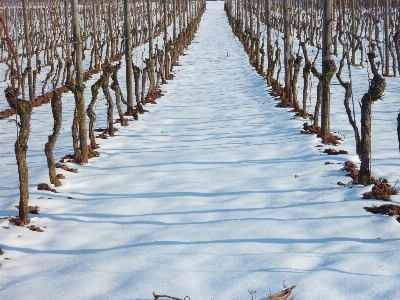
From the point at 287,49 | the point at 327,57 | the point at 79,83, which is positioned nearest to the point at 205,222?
the point at 79,83

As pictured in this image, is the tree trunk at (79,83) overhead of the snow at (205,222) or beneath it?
overhead

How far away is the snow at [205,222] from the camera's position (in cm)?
328

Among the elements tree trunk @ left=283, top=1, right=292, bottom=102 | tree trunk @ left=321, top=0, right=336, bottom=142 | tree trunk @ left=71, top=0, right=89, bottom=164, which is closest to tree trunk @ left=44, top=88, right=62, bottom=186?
tree trunk @ left=71, top=0, right=89, bottom=164

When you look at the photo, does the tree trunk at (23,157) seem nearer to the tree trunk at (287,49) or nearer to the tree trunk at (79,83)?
the tree trunk at (79,83)

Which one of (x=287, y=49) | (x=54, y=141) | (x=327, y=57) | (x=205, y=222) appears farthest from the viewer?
(x=287, y=49)

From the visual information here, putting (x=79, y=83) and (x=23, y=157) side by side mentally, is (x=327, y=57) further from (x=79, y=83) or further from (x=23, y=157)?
(x=23, y=157)

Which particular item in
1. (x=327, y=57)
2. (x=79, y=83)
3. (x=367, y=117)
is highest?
(x=327, y=57)

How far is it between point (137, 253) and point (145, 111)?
6440 mm

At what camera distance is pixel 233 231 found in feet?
13.4

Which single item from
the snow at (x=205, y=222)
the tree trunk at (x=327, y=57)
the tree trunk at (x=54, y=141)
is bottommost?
the snow at (x=205, y=222)

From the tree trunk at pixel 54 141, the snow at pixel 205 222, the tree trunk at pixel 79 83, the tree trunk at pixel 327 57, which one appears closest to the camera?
the snow at pixel 205 222

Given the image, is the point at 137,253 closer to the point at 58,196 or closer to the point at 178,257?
the point at 178,257

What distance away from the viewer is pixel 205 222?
432 centimetres

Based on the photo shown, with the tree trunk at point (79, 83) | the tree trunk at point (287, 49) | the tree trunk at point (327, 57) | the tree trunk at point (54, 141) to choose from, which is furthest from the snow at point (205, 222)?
the tree trunk at point (287, 49)
